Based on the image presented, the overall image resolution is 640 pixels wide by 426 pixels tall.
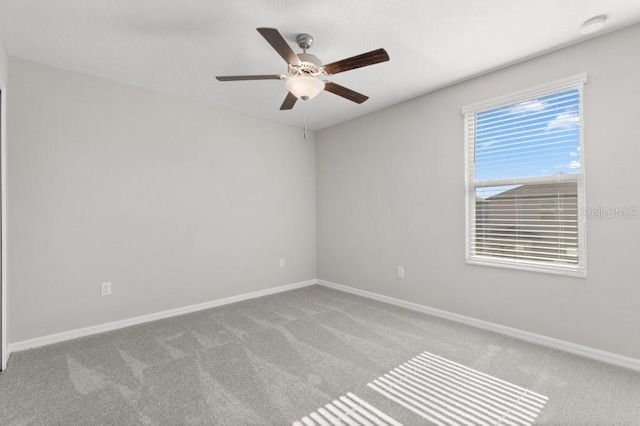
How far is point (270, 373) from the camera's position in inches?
86.4

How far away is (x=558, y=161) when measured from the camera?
8.48 feet

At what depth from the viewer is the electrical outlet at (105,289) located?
118 inches

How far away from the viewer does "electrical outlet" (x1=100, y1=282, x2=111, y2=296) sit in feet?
9.85

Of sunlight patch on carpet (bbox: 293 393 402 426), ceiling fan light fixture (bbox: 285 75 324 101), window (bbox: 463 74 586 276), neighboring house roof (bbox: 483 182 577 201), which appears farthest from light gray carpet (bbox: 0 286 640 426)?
ceiling fan light fixture (bbox: 285 75 324 101)

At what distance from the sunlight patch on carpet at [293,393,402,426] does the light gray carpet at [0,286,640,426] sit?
0.02 m

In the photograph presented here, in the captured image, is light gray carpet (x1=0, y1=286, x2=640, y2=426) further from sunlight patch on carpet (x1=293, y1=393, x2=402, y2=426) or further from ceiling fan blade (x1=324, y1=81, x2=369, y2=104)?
ceiling fan blade (x1=324, y1=81, x2=369, y2=104)

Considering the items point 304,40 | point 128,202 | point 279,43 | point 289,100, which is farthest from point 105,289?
point 304,40

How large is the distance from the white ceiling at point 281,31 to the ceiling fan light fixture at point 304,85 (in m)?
0.38

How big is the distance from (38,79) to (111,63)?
66 cm

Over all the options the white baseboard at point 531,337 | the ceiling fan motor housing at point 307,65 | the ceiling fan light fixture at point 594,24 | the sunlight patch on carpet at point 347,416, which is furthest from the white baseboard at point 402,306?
the ceiling fan motor housing at point 307,65

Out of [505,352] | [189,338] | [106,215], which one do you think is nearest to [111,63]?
[106,215]

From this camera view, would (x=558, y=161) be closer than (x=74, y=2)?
No

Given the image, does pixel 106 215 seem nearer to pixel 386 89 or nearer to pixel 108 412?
pixel 108 412

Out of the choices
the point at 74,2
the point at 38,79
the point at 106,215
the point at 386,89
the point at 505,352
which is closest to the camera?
the point at 74,2
